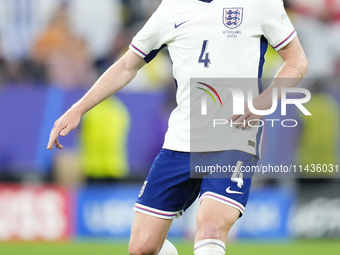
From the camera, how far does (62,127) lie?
445cm

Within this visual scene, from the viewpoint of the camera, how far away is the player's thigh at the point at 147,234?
4.54 meters

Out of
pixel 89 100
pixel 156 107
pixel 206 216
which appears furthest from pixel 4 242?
pixel 206 216

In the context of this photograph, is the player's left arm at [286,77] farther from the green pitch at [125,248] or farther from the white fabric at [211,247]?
the green pitch at [125,248]

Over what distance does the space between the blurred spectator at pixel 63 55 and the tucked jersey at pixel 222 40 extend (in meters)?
5.96

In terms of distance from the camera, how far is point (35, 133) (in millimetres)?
9703

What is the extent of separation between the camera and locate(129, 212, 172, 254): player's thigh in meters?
4.54

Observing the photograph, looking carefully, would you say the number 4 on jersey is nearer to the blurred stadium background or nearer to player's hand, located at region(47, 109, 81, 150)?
player's hand, located at region(47, 109, 81, 150)

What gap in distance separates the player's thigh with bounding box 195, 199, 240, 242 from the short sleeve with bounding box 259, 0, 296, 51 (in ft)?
3.93

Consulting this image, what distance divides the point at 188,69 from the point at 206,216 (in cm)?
107

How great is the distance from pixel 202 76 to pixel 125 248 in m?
4.94

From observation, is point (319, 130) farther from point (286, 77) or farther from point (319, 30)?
point (286, 77)

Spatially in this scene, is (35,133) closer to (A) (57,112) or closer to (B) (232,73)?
(A) (57,112)

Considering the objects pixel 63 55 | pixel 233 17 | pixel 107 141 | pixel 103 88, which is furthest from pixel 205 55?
pixel 63 55

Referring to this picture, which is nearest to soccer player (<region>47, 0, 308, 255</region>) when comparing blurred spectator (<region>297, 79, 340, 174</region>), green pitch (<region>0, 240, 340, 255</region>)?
green pitch (<region>0, 240, 340, 255</region>)
